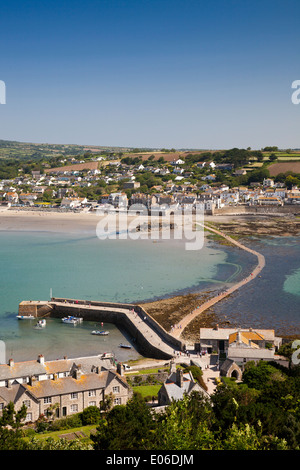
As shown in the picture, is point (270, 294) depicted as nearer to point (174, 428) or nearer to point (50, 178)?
point (174, 428)

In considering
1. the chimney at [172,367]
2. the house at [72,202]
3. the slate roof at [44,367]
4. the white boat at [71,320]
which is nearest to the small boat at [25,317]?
the white boat at [71,320]

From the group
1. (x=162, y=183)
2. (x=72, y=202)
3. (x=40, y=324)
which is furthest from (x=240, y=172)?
(x=40, y=324)

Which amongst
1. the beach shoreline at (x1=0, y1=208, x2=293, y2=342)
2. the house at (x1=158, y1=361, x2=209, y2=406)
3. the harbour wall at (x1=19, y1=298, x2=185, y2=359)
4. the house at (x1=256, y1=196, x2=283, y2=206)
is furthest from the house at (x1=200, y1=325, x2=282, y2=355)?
the house at (x1=256, y1=196, x2=283, y2=206)

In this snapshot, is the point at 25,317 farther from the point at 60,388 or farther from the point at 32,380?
the point at 60,388

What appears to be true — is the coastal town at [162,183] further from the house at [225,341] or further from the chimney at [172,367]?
the chimney at [172,367]
